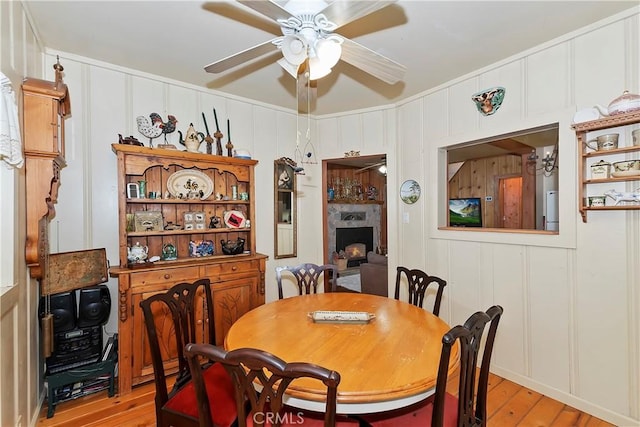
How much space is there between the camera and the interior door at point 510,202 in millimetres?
5422

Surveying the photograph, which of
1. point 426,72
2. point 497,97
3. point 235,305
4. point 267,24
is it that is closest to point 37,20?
point 267,24

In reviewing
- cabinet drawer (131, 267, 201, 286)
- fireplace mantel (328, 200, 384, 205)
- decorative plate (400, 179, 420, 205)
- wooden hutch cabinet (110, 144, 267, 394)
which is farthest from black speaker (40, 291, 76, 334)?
fireplace mantel (328, 200, 384, 205)

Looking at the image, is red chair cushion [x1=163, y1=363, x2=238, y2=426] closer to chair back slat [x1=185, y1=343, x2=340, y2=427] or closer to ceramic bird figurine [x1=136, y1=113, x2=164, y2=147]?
chair back slat [x1=185, y1=343, x2=340, y2=427]

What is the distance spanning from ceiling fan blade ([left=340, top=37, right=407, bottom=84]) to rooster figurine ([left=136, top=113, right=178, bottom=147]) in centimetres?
189

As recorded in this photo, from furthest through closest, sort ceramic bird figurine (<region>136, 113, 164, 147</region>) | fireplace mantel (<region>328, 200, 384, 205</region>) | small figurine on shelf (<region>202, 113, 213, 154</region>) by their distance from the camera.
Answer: fireplace mantel (<region>328, 200, 384, 205</region>)
small figurine on shelf (<region>202, 113, 213, 154</region>)
ceramic bird figurine (<region>136, 113, 164, 147</region>)

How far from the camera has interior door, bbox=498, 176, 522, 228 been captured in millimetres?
5422

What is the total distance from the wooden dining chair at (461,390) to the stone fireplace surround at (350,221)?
475 centimetres

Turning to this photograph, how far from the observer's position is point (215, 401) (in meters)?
1.44

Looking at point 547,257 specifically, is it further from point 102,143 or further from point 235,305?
point 102,143

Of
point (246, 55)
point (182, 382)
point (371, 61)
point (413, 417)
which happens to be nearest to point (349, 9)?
point (371, 61)

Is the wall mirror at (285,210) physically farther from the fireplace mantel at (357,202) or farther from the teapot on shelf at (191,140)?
the fireplace mantel at (357,202)

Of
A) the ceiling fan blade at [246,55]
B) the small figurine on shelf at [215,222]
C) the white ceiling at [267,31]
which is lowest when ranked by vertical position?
the small figurine on shelf at [215,222]

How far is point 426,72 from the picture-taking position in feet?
8.81

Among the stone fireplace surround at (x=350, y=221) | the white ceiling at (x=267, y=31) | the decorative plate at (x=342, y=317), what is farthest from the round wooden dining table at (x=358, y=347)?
the stone fireplace surround at (x=350, y=221)
